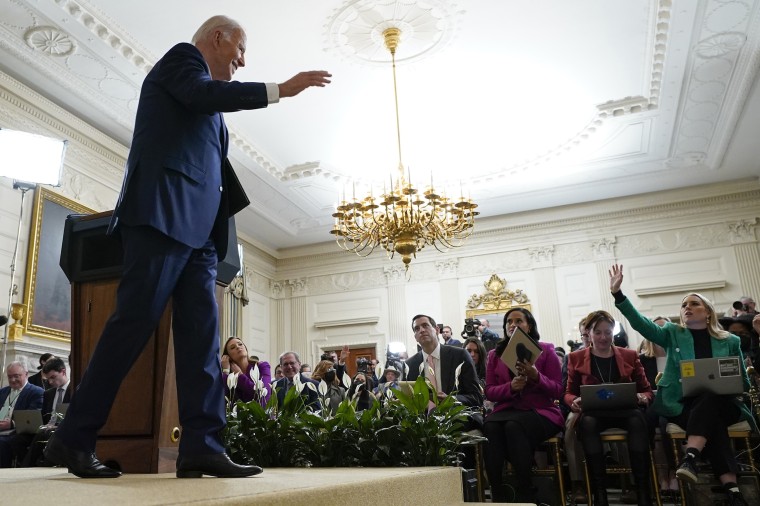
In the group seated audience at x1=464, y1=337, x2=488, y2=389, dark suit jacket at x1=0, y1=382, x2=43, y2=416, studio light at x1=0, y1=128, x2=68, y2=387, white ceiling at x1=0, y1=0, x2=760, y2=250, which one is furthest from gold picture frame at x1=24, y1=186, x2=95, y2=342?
seated audience at x1=464, y1=337, x2=488, y2=389

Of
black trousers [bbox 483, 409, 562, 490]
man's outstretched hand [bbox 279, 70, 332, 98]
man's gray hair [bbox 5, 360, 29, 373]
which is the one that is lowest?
black trousers [bbox 483, 409, 562, 490]

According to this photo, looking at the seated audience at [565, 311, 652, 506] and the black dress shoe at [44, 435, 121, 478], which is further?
the seated audience at [565, 311, 652, 506]

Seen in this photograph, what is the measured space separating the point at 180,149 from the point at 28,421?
12.7 ft

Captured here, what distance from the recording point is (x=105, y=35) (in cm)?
545

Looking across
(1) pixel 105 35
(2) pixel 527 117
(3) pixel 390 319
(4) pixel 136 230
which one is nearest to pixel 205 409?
(4) pixel 136 230

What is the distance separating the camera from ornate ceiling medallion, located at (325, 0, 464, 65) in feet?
17.8

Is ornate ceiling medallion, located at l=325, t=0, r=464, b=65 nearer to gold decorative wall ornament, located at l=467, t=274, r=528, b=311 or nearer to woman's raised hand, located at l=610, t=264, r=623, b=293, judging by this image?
woman's raised hand, located at l=610, t=264, r=623, b=293

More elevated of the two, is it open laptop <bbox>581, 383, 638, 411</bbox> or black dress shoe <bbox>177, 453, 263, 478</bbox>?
open laptop <bbox>581, 383, 638, 411</bbox>

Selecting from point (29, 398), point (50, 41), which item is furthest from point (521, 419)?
point (50, 41)

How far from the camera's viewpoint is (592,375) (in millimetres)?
3855

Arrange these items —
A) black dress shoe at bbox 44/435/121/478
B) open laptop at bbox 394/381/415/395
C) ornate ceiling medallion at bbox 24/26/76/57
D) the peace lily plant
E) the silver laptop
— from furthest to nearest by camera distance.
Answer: ornate ceiling medallion at bbox 24/26/76/57
the silver laptop
open laptop at bbox 394/381/415/395
the peace lily plant
black dress shoe at bbox 44/435/121/478

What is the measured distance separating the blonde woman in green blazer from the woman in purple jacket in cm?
60

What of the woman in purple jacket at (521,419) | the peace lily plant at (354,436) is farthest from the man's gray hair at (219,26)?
the woman in purple jacket at (521,419)

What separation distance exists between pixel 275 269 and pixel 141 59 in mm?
6328
